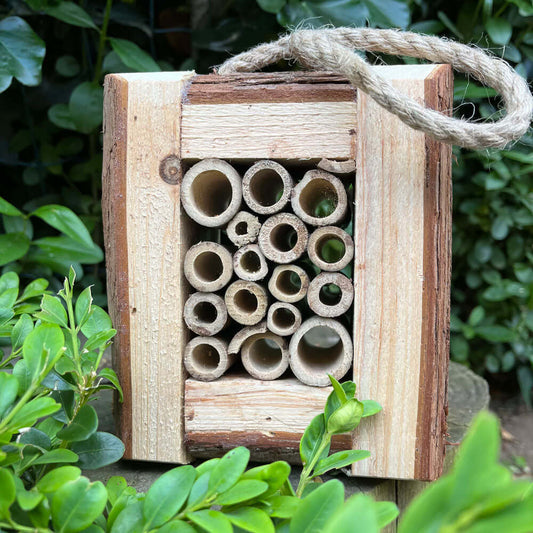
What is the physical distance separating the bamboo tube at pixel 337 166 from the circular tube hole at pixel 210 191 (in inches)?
5.4

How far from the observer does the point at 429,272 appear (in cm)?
70

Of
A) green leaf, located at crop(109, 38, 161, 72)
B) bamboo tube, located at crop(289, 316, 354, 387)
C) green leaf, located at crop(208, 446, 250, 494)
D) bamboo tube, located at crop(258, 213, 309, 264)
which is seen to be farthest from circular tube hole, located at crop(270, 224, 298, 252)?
green leaf, located at crop(109, 38, 161, 72)

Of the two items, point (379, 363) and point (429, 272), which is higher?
point (429, 272)

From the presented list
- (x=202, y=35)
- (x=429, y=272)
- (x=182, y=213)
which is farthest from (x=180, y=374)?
(x=202, y=35)

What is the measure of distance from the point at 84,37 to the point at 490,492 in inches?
54.3

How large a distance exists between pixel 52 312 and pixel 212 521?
0.31 metres

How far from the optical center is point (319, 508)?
1.29ft

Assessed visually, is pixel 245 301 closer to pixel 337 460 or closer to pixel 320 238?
pixel 320 238

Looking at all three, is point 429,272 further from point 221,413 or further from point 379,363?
point 221,413

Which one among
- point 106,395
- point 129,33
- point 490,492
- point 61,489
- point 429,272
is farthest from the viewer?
point 129,33

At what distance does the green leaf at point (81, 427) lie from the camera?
57 cm

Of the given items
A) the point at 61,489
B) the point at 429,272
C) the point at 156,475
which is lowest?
the point at 156,475

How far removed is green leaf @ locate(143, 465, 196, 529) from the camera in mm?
454

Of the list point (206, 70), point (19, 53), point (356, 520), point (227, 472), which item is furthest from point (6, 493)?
point (206, 70)
